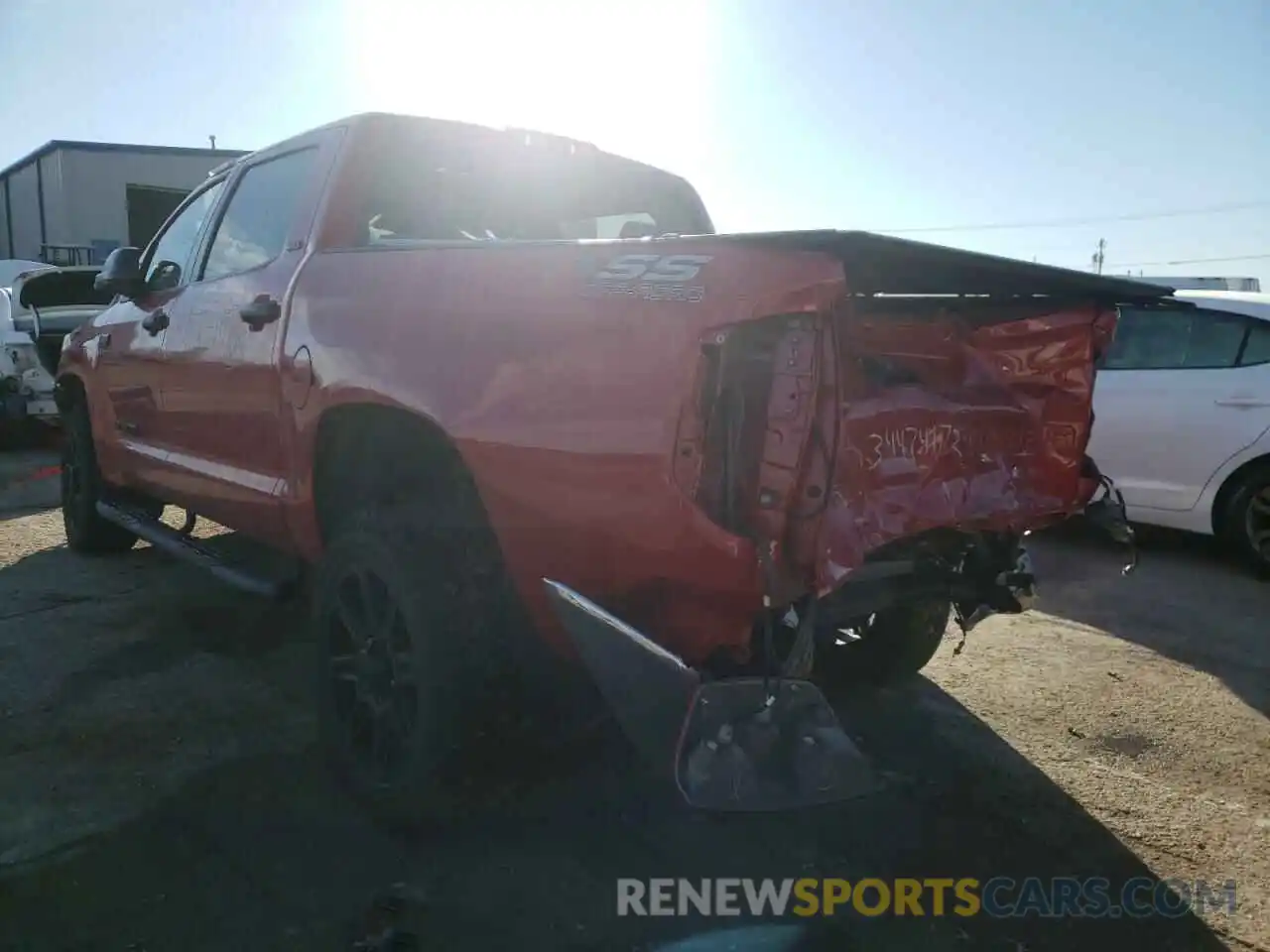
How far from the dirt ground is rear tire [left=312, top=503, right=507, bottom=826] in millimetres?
166

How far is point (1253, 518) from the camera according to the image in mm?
5715

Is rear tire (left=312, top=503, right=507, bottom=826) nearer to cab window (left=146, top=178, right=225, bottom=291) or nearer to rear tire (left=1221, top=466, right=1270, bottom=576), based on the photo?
cab window (left=146, top=178, right=225, bottom=291)

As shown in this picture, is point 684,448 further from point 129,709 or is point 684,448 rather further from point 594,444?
point 129,709

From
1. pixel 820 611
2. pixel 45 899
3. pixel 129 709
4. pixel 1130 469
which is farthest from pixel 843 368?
pixel 1130 469

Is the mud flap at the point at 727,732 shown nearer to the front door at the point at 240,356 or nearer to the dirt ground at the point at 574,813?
the dirt ground at the point at 574,813

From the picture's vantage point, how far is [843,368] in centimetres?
220

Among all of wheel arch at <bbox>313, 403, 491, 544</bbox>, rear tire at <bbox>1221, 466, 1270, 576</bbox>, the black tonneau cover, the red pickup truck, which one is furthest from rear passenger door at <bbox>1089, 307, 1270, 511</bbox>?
wheel arch at <bbox>313, 403, 491, 544</bbox>

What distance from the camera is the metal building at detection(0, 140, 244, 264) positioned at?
23.1m

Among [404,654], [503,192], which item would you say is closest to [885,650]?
[404,654]

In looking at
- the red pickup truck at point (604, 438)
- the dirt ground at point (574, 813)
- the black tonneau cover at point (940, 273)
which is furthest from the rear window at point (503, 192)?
the dirt ground at point (574, 813)

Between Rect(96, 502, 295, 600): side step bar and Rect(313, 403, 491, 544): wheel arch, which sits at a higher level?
Rect(313, 403, 491, 544): wheel arch

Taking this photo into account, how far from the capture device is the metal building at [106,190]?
2311 cm

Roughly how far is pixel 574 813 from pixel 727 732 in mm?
1090

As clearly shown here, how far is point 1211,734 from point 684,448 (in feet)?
8.62
